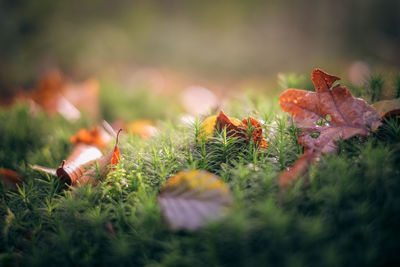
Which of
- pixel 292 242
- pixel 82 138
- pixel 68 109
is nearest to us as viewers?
pixel 292 242

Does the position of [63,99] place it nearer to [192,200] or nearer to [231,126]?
[231,126]

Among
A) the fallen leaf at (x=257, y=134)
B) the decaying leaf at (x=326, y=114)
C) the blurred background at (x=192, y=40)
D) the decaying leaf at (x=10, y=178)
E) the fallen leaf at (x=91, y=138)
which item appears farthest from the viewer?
the blurred background at (x=192, y=40)

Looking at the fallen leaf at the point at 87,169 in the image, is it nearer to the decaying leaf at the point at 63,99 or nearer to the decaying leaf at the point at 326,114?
the decaying leaf at the point at 326,114

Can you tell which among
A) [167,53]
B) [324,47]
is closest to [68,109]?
[167,53]

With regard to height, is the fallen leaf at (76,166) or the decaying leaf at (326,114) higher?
the fallen leaf at (76,166)

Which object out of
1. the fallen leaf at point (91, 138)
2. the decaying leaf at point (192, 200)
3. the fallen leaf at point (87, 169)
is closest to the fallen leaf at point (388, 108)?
the decaying leaf at point (192, 200)

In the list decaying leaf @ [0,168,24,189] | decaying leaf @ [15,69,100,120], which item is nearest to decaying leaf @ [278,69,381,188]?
decaying leaf @ [0,168,24,189]

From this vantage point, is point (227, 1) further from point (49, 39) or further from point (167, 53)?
point (49, 39)
